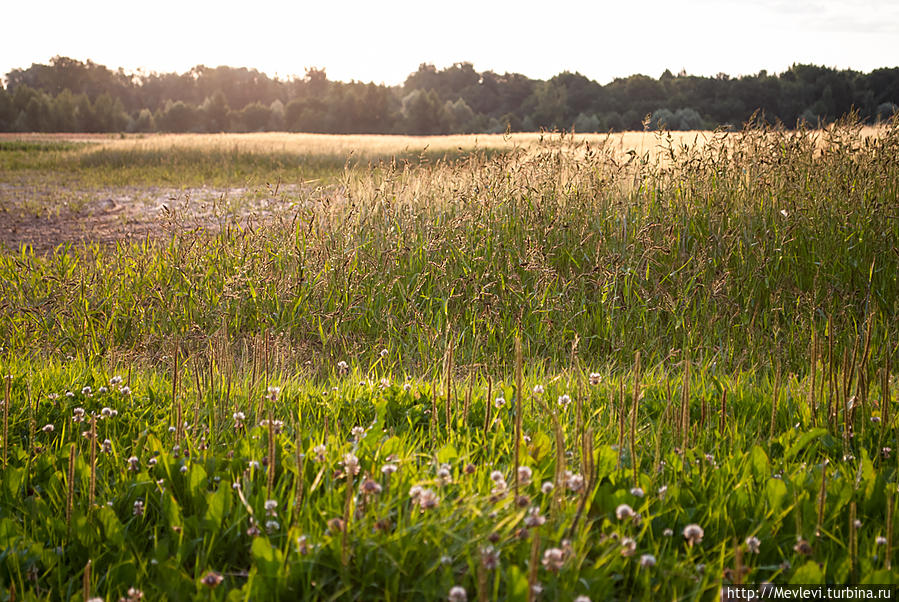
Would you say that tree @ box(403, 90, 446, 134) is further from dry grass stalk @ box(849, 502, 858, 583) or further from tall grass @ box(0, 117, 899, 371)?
dry grass stalk @ box(849, 502, 858, 583)

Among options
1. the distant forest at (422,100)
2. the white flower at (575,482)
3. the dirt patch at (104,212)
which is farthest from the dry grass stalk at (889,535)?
the distant forest at (422,100)

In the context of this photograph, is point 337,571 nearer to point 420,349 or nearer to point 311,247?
point 420,349

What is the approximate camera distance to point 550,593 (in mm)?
1504

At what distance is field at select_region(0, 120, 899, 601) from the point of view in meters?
1.69

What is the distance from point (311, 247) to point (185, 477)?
11.1 ft

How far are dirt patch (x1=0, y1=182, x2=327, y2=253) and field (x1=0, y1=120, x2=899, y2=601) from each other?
18.4 inches

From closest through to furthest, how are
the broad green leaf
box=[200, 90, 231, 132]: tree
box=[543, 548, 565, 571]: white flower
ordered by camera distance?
box=[543, 548, 565, 571]: white flower → the broad green leaf → box=[200, 90, 231, 132]: tree

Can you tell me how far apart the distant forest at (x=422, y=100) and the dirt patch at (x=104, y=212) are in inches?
1555

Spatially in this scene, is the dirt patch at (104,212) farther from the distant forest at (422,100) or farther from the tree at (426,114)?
the tree at (426,114)

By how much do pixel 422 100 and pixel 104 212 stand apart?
57.3 meters

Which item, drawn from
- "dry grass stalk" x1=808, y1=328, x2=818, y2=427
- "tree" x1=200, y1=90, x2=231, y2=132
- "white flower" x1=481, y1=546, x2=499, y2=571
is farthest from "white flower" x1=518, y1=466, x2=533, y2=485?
"tree" x1=200, y1=90, x2=231, y2=132

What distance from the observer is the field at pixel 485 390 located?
1692 millimetres

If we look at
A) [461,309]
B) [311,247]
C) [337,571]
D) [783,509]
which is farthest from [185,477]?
[311,247]

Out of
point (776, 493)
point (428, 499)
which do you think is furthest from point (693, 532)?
point (428, 499)
